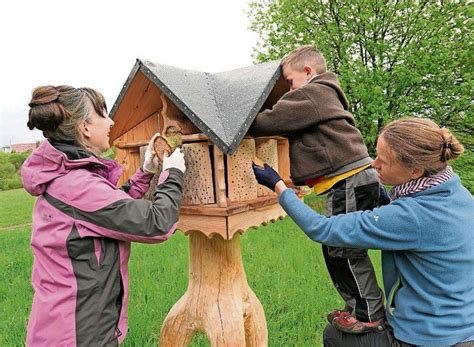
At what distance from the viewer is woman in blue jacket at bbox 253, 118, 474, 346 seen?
1.82 m

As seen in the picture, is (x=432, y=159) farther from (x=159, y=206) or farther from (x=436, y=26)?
(x=436, y=26)

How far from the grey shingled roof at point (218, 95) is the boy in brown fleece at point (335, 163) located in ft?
0.40

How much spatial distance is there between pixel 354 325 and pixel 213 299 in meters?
0.85

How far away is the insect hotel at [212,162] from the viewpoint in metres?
2.19

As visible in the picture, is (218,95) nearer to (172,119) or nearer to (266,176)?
(172,119)

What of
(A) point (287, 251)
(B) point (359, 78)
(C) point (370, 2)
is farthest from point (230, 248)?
(C) point (370, 2)

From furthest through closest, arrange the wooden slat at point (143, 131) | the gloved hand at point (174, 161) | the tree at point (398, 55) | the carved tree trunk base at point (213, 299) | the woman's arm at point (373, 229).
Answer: the tree at point (398, 55), the wooden slat at point (143, 131), the carved tree trunk base at point (213, 299), the gloved hand at point (174, 161), the woman's arm at point (373, 229)

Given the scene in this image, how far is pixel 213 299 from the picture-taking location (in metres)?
2.61

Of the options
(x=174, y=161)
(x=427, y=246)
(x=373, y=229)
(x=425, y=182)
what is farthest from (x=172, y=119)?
(x=427, y=246)

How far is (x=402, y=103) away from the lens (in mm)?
9492

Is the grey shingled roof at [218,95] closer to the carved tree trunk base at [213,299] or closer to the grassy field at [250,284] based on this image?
the carved tree trunk base at [213,299]

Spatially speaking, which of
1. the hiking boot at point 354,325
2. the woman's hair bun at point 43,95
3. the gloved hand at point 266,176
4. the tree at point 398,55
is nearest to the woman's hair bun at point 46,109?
the woman's hair bun at point 43,95

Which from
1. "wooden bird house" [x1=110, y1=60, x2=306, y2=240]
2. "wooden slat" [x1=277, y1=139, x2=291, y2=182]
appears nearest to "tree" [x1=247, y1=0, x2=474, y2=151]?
"wooden slat" [x1=277, y1=139, x2=291, y2=182]

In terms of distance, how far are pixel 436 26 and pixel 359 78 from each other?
6.77ft
